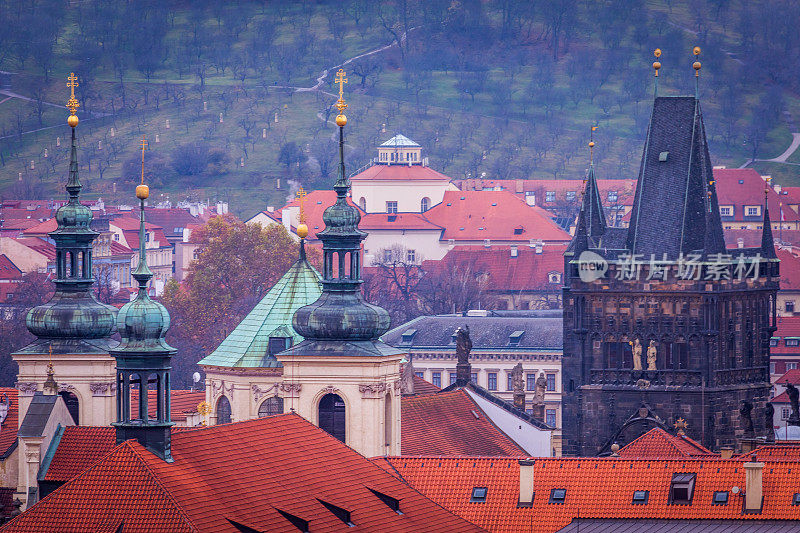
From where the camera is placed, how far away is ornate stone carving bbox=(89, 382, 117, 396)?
91.6 m

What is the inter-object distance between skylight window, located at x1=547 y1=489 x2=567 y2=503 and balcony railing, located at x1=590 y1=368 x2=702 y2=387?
32314 mm

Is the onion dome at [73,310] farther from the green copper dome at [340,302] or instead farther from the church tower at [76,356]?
the green copper dome at [340,302]

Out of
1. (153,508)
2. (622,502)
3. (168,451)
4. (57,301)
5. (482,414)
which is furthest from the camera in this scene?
(482,414)

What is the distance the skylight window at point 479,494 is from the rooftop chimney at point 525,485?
113 centimetres

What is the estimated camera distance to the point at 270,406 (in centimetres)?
9394

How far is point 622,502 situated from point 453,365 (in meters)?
91.4

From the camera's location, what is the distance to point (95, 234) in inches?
3767

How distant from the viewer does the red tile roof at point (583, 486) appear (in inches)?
3260

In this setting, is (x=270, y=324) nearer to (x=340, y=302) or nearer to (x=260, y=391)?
(x=260, y=391)

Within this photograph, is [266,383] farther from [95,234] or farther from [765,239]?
[765,239]

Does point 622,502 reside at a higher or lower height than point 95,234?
lower

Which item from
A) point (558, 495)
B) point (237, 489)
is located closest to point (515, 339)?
point (558, 495)

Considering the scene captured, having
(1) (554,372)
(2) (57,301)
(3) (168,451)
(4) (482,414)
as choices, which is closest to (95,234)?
(2) (57,301)

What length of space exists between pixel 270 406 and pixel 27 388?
832cm
